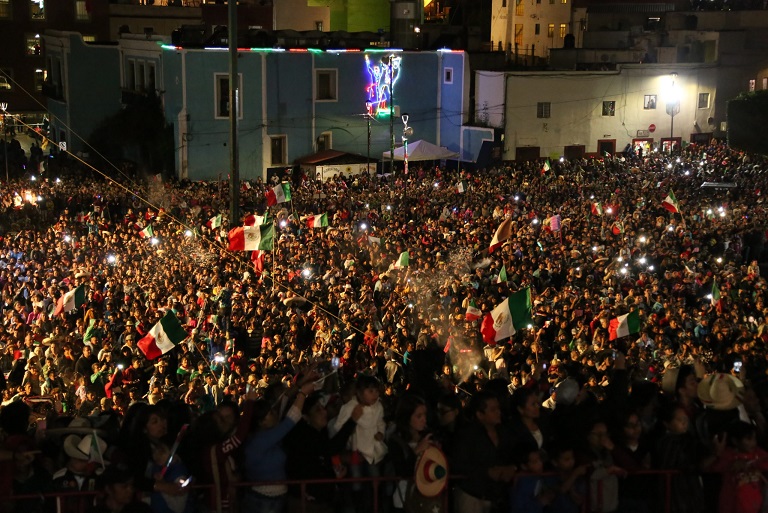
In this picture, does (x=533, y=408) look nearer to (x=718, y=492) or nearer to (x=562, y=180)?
(x=718, y=492)

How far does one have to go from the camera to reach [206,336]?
596 inches

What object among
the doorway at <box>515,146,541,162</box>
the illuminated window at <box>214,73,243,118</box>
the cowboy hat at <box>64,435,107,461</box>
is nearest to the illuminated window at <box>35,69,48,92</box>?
the illuminated window at <box>214,73,243,118</box>

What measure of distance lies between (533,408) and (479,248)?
518 inches

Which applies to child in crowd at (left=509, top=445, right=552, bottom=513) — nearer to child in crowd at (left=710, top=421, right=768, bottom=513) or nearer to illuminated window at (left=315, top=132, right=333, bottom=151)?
child in crowd at (left=710, top=421, right=768, bottom=513)

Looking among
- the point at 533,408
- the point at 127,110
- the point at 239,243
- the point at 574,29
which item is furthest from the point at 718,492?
the point at 574,29

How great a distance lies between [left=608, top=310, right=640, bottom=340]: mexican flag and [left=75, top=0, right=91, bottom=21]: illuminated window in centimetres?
4225

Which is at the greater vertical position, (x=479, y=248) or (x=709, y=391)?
(x=709, y=391)

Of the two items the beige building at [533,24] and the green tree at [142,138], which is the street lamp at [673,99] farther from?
the green tree at [142,138]

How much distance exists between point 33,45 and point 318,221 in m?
34.6

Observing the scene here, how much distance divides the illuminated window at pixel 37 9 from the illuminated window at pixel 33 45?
91 cm

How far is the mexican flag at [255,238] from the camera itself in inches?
697

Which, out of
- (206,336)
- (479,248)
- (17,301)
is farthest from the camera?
(479,248)

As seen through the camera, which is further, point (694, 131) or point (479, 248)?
point (694, 131)

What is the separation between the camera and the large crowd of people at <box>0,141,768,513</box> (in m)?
7.04
